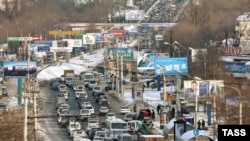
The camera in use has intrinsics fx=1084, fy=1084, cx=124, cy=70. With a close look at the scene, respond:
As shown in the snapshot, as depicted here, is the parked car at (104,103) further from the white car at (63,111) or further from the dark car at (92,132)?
the dark car at (92,132)

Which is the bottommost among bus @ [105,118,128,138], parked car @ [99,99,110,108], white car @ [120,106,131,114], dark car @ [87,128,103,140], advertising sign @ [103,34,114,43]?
advertising sign @ [103,34,114,43]

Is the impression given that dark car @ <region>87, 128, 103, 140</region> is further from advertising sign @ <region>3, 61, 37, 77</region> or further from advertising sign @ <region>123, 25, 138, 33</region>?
advertising sign @ <region>123, 25, 138, 33</region>

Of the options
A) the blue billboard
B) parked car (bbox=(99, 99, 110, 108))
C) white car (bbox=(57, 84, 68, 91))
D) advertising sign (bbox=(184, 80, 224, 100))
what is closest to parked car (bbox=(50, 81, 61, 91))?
white car (bbox=(57, 84, 68, 91))

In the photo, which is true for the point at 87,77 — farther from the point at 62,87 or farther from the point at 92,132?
the point at 92,132

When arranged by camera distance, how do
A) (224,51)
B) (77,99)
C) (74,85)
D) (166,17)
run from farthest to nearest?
(166,17)
(224,51)
(74,85)
(77,99)

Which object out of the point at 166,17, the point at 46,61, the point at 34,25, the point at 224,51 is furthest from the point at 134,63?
the point at 166,17

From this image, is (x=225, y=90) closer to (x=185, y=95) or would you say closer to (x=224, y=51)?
(x=185, y=95)

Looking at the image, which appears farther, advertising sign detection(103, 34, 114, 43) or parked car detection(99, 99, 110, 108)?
advertising sign detection(103, 34, 114, 43)

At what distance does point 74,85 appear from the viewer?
46531mm

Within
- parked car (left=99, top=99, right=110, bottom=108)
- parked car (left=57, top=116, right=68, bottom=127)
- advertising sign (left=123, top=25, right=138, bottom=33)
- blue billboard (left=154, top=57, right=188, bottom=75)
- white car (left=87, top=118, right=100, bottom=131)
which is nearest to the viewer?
white car (left=87, top=118, right=100, bottom=131)

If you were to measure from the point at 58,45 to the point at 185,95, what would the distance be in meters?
31.6

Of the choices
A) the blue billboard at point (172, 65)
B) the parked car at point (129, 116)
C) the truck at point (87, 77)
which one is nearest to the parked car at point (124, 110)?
the parked car at point (129, 116)

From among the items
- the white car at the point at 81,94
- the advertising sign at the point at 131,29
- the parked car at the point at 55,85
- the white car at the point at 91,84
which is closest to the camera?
the white car at the point at 81,94

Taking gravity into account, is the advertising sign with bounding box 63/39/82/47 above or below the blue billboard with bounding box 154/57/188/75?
below
